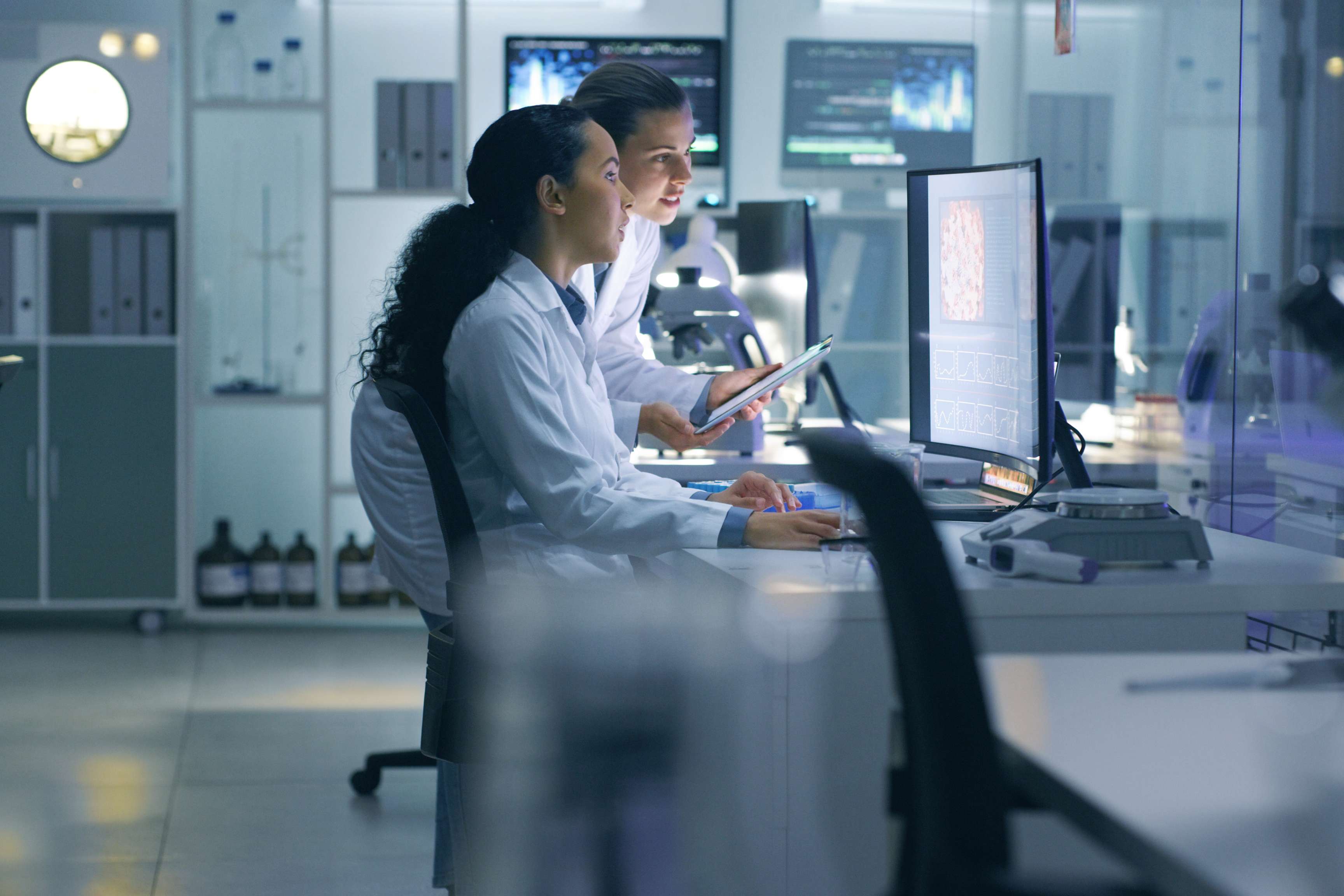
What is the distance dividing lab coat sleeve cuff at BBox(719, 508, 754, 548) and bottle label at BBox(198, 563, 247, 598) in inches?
117

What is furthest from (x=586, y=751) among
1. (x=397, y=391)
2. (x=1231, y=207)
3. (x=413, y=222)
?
(x=413, y=222)

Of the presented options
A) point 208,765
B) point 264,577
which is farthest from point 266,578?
point 208,765

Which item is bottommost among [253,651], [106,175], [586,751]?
[253,651]

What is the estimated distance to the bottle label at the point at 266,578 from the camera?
4.25 metres

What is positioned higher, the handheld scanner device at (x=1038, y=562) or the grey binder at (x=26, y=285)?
the grey binder at (x=26, y=285)

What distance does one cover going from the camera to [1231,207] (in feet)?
7.55

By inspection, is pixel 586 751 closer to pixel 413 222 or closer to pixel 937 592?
pixel 937 592

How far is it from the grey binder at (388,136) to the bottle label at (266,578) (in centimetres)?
124

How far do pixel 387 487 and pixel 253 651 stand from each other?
101 inches

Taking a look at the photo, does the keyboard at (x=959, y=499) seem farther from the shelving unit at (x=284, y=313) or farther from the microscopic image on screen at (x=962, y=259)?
the shelving unit at (x=284, y=313)

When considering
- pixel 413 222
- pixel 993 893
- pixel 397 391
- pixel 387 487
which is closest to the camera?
pixel 993 893

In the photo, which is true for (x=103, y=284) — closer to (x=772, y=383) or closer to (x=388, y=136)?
(x=388, y=136)

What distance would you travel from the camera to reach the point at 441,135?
4238 millimetres

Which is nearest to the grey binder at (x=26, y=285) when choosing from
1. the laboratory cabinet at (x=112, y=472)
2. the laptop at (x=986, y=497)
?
the laboratory cabinet at (x=112, y=472)
